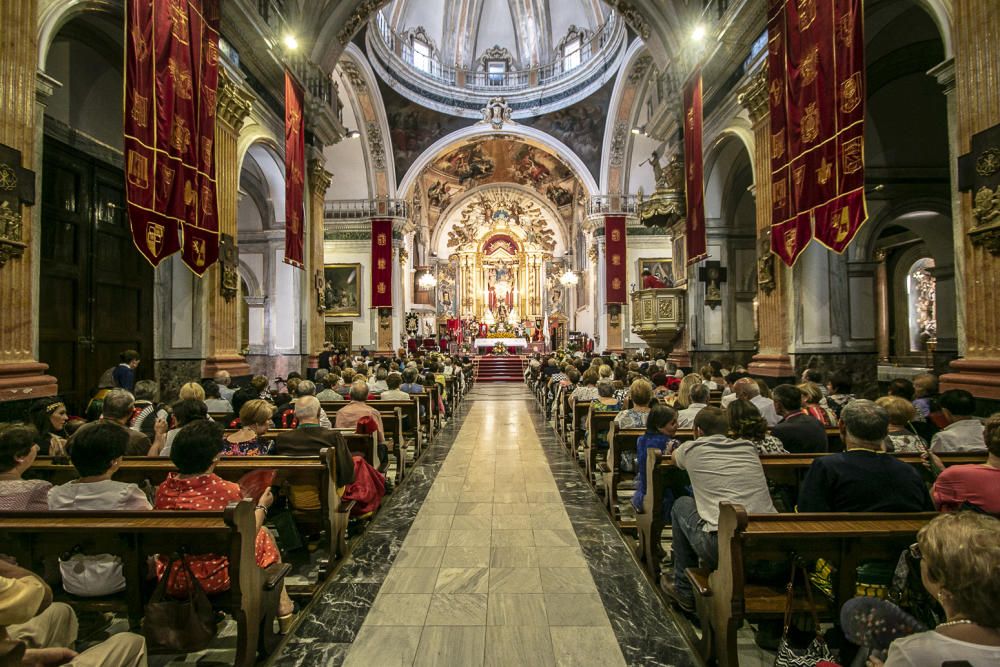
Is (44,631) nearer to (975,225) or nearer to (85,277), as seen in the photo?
(975,225)

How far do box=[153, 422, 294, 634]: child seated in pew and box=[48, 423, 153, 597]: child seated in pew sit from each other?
0.44 feet

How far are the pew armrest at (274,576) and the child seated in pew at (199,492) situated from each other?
0.18ft

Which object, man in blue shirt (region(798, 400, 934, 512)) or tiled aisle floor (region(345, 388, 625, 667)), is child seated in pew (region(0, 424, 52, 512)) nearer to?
tiled aisle floor (region(345, 388, 625, 667))

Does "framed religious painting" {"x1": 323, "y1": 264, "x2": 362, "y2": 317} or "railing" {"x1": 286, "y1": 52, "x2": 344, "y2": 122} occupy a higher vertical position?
"railing" {"x1": 286, "y1": 52, "x2": 344, "y2": 122}

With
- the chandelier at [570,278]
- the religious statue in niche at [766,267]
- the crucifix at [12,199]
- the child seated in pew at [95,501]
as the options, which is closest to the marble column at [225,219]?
the crucifix at [12,199]

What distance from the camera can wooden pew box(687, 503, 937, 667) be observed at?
211 cm

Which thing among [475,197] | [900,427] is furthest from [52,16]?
[475,197]

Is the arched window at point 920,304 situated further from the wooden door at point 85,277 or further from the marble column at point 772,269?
the wooden door at point 85,277

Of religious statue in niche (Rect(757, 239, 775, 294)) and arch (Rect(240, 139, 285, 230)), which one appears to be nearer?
Answer: religious statue in niche (Rect(757, 239, 775, 294))

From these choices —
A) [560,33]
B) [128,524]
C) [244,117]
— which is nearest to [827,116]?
[128,524]

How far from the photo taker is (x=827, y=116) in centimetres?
591

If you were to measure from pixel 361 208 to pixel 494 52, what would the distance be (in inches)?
344

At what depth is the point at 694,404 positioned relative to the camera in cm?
477

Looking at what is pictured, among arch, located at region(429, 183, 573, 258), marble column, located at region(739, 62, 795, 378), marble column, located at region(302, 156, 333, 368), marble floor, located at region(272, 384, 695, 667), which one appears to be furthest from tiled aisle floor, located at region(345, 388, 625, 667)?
arch, located at region(429, 183, 573, 258)
